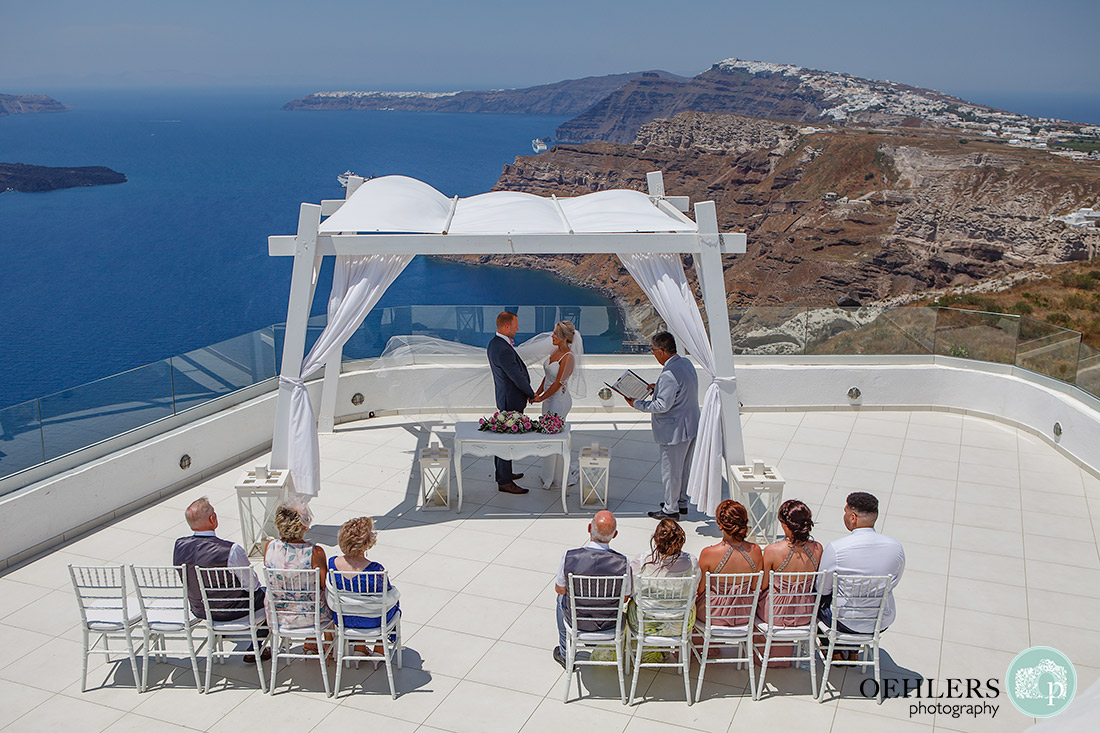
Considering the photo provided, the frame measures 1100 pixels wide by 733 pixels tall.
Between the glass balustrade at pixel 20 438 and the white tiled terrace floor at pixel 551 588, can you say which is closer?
the white tiled terrace floor at pixel 551 588

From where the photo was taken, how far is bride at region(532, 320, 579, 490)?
795 cm

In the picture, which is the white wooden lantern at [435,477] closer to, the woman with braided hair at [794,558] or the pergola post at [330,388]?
the pergola post at [330,388]

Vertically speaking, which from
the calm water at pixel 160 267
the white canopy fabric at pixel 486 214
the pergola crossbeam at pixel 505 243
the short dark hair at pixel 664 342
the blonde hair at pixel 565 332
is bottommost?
the calm water at pixel 160 267

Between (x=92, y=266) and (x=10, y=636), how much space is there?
11697 cm

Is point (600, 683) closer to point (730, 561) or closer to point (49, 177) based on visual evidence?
point (730, 561)

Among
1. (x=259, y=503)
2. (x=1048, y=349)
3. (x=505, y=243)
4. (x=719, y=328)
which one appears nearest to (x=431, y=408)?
(x=259, y=503)

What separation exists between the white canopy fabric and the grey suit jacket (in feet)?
4.09

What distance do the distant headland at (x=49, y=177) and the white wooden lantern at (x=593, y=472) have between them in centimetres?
15570

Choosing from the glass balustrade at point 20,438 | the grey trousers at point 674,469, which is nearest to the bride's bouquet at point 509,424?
the grey trousers at point 674,469

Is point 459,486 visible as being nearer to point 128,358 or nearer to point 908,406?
point 908,406

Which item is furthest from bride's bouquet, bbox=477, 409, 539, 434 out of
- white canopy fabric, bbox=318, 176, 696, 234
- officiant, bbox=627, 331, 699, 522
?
white canopy fabric, bbox=318, 176, 696, 234

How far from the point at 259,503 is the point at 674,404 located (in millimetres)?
3587

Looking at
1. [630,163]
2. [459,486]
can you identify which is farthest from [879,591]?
[630,163]

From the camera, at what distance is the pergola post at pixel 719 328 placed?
732 cm
